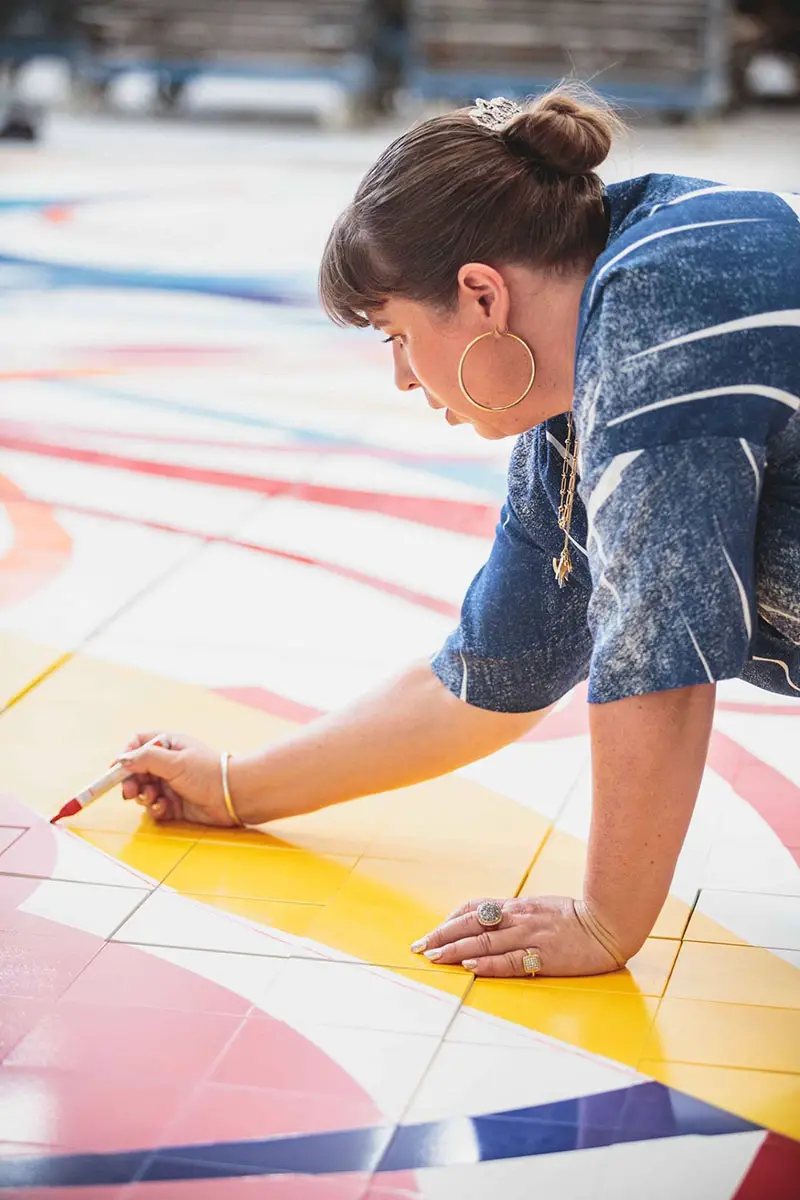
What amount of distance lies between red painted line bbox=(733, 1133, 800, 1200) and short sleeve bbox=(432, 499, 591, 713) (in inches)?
27.1

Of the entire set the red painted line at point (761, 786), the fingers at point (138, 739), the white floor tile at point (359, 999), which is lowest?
the red painted line at point (761, 786)

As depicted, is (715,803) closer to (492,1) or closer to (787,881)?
(787,881)

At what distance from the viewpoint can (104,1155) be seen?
165 cm

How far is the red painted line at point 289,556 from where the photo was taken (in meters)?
3.30

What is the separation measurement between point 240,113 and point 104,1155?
11081 millimetres

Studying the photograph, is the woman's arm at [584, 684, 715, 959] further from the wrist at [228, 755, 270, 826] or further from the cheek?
the wrist at [228, 755, 270, 826]

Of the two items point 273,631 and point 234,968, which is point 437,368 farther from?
point 273,631

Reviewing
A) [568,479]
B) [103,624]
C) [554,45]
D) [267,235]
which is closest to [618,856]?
[568,479]

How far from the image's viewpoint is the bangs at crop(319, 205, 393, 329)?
177 centimetres

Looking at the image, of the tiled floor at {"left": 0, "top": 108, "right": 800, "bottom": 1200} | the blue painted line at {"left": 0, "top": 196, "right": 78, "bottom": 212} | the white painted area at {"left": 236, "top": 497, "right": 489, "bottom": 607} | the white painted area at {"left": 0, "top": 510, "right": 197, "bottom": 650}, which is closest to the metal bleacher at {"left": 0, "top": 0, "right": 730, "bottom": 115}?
the blue painted line at {"left": 0, "top": 196, "right": 78, "bottom": 212}

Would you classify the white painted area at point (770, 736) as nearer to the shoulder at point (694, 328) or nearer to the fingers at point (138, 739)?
the fingers at point (138, 739)

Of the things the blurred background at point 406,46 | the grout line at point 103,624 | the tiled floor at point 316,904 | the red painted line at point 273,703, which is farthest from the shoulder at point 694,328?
the blurred background at point 406,46

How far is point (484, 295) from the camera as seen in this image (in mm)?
1753

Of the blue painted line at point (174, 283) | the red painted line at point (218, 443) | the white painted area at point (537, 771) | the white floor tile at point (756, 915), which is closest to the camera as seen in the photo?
the white floor tile at point (756, 915)
